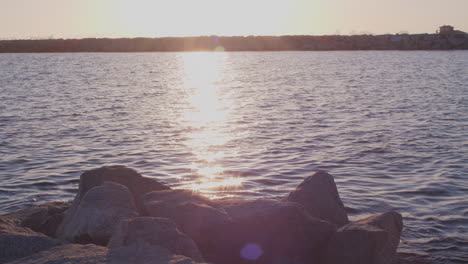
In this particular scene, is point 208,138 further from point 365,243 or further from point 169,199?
point 365,243

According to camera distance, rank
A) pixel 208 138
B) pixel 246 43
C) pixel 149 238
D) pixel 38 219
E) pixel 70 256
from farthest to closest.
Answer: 1. pixel 246 43
2. pixel 208 138
3. pixel 38 219
4. pixel 149 238
5. pixel 70 256

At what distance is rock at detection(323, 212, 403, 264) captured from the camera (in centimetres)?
638

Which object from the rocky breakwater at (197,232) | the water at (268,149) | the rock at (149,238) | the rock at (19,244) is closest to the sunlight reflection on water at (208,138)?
the water at (268,149)

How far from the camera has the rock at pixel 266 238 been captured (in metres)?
6.78

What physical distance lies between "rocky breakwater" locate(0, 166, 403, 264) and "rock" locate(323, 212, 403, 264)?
0.01 meters

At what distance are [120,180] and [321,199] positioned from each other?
3.13 m

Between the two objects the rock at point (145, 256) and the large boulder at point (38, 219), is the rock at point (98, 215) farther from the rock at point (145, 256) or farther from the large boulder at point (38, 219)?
the rock at point (145, 256)

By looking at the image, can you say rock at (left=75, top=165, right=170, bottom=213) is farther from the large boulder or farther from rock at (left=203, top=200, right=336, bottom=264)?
rock at (left=203, top=200, right=336, bottom=264)

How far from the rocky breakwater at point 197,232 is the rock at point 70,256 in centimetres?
1

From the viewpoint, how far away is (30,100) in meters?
28.9

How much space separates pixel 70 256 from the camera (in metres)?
5.46

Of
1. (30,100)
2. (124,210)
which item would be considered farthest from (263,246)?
(30,100)

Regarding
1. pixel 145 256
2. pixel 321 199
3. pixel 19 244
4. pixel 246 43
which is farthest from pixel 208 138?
pixel 246 43

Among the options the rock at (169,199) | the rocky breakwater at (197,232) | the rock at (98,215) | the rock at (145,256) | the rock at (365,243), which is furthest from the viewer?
the rock at (169,199)
